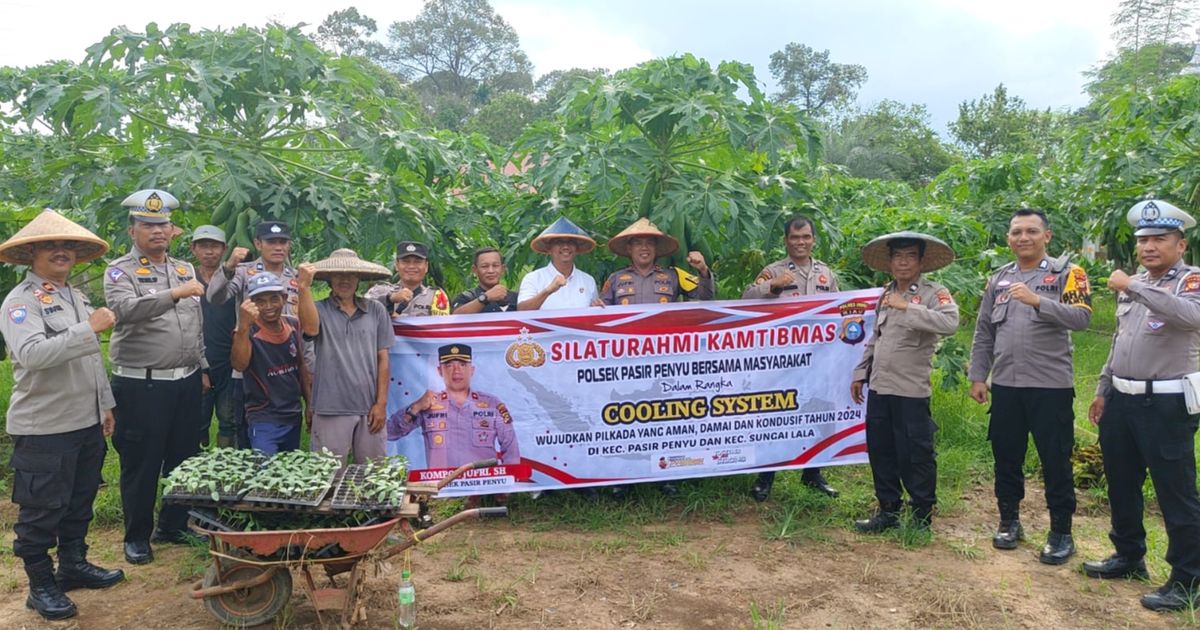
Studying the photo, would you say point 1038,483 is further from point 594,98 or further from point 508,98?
point 508,98

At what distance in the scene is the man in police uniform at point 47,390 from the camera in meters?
3.96

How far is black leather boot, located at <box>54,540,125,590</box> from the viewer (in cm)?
438

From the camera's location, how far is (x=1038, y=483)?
20.3 feet

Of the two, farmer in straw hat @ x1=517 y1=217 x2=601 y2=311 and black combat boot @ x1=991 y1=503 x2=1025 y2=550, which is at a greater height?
farmer in straw hat @ x1=517 y1=217 x2=601 y2=311

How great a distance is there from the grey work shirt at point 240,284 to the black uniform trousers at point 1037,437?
410cm

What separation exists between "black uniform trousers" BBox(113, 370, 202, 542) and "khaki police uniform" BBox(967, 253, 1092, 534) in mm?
4568

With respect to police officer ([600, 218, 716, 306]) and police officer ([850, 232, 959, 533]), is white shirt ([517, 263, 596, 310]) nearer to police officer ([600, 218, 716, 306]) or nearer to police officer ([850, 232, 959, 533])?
police officer ([600, 218, 716, 306])

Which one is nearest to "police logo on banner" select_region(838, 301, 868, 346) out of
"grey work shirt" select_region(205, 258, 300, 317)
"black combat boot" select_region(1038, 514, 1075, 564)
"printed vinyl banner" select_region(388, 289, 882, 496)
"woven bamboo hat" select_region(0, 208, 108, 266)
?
"printed vinyl banner" select_region(388, 289, 882, 496)

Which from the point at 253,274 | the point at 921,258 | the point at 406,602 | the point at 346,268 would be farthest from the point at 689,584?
the point at 253,274

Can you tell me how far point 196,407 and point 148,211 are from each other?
44.0 inches

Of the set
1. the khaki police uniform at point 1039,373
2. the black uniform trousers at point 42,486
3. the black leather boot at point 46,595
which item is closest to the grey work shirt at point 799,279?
the khaki police uniform at point 1039,373

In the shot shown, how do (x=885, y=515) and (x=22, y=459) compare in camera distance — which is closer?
(x=22, y=459)

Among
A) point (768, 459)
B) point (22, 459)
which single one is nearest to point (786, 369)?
point (768, 459)

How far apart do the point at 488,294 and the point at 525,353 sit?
1.46ft
